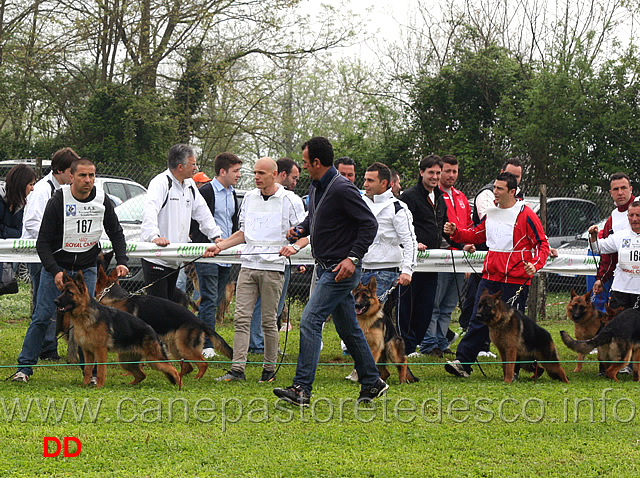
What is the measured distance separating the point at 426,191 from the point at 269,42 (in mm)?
15619

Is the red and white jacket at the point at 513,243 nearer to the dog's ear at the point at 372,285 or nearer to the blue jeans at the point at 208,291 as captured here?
the dog's ear at the point at 372,285

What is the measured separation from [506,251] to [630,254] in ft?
4.47

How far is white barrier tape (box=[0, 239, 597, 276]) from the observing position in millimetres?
7855

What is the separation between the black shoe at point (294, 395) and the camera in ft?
18.5

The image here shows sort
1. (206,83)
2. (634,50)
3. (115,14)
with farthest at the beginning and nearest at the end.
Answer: (206,83) → (115,14) → (634,50)

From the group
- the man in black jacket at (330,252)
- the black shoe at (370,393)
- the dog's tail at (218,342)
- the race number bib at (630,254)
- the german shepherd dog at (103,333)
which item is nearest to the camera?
the man in black jacket at (330,252)

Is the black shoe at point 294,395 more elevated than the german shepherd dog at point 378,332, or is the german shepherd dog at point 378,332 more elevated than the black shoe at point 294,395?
the german shepherd dog at point 378,332

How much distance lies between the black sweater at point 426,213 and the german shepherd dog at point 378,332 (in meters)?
1.70

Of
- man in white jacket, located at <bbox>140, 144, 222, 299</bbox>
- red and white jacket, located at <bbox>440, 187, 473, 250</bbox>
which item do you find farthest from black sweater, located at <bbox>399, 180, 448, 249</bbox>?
man in white jacket, located at <bbox>140, 144, 222, 299</bbox>

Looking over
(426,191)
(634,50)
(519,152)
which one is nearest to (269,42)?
(519,152)

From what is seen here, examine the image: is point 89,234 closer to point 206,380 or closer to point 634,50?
point 206,380

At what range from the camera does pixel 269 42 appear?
22.9 meters

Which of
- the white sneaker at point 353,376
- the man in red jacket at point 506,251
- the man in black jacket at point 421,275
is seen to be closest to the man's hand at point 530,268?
the man in red jacket at point 506,251

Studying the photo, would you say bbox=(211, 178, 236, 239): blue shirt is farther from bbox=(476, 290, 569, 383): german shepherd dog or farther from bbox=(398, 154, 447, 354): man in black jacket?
bbox=(476, 290, 569, 383): german shepherd dog
